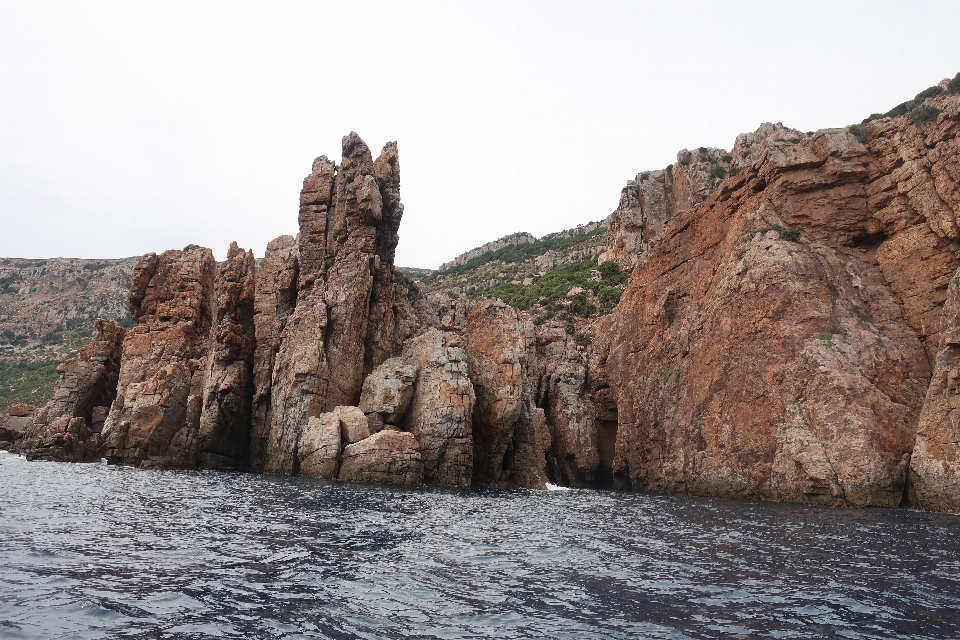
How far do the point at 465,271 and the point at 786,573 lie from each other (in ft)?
450

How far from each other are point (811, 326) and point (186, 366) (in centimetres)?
4976

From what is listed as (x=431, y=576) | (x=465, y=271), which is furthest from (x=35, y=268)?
(x=431, y=576)

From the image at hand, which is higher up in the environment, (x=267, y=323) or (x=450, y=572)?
(x=267, y=323)

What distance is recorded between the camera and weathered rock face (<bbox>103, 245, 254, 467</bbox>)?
1971 inches

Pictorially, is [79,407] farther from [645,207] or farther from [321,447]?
[645,207]

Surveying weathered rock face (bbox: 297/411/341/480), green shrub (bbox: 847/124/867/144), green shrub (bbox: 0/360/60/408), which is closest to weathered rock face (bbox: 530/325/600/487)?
weathered rock face (bbox: 297/411/341/480)

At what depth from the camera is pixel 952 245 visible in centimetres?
3697

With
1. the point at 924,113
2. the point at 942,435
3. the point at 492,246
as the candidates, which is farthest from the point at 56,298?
the point at 942,435

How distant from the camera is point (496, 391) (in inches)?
1890

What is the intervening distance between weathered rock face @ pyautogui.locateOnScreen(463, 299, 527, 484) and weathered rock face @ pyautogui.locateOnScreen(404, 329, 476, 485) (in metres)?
2.75

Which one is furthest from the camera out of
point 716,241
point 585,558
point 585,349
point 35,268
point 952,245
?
point 35,268

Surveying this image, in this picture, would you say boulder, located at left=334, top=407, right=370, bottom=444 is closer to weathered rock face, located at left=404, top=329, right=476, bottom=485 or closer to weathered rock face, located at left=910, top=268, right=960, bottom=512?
weathered rock face, located at left=404, top=329, right=476, bottom=485

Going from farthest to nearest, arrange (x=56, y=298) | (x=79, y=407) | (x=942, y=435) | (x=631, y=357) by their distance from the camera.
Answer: (x=56, y=298) < (x=79, y=407) < (x=631, y=357) < (x=942, y=435)

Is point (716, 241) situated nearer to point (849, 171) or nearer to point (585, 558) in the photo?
point (849, 171)
